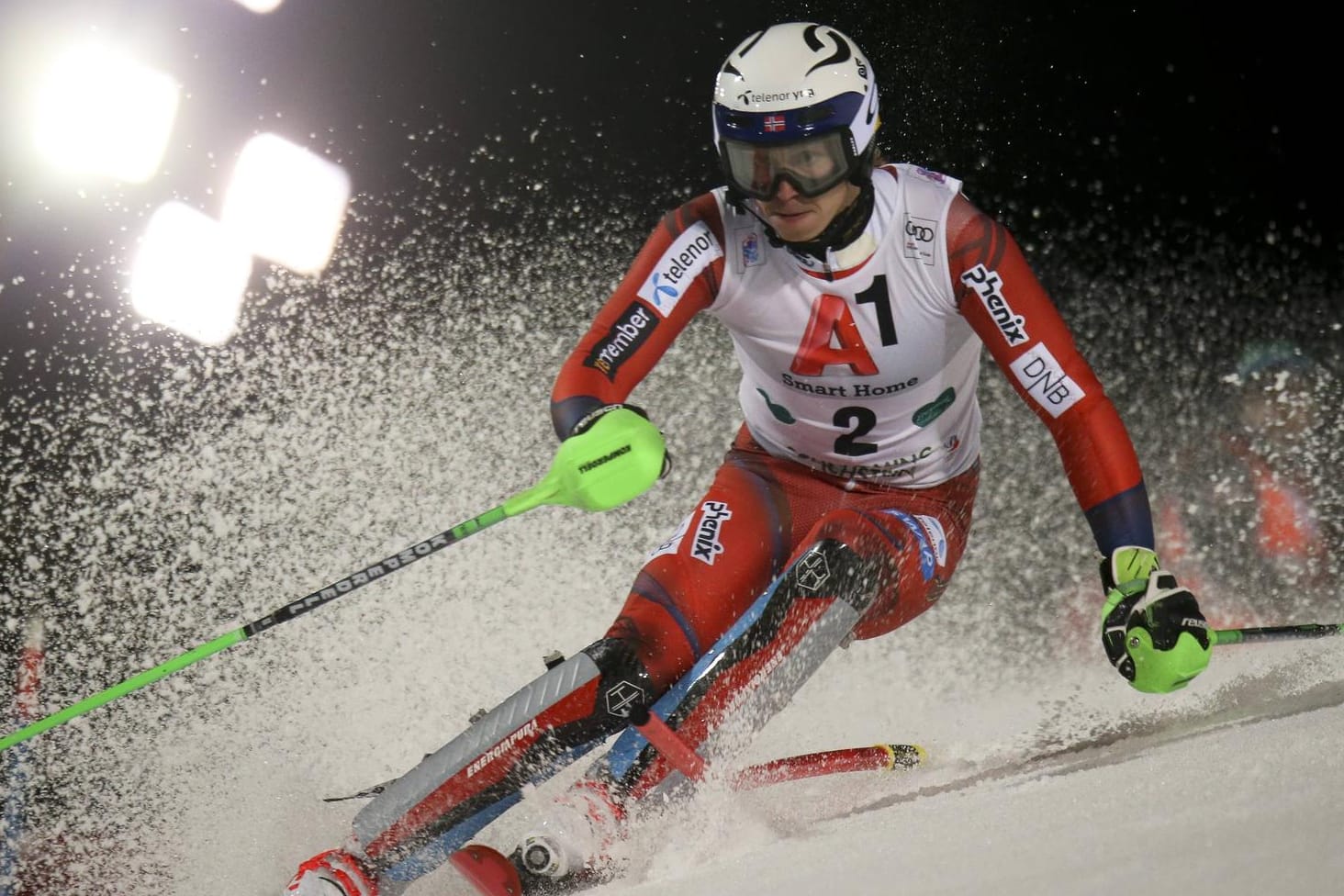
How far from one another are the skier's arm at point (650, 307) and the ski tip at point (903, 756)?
3.74ft

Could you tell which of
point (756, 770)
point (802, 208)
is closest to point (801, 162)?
point (802, 208)

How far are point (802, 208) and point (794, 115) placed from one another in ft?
0.59

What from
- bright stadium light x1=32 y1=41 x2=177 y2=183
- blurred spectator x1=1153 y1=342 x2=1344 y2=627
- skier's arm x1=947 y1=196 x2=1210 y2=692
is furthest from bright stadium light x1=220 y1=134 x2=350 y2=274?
blurred spectator x1=1153 y1=342 x2=1344 y2=627

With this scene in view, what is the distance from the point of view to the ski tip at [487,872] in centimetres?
221

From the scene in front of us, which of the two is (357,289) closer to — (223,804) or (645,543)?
(645,543)

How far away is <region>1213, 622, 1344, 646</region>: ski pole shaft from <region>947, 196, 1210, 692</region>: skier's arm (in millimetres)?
318

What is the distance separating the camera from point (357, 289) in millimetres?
4375

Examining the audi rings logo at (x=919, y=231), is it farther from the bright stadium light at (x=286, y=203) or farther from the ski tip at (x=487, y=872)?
the bright stadium light at (x=286, y=203)

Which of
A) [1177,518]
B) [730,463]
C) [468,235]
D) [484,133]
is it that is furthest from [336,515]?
[1177,518]

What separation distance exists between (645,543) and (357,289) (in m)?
1.38

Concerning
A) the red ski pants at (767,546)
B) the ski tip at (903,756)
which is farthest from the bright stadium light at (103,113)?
the ski tip at (903,756)

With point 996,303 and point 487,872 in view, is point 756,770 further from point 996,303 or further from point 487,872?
point 996,303

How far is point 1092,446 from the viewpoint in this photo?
2309 millimetres

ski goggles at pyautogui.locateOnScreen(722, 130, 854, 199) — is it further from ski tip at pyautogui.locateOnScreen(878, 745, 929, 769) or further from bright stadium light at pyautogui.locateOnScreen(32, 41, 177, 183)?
bright stadium light at pyautogui.locateOnScreen(32, 41, 177, 183)
